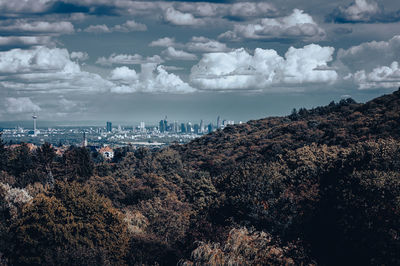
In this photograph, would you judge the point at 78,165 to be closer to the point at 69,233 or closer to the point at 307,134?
the point at 307,134

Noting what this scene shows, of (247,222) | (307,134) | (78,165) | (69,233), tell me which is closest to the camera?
(69,233)

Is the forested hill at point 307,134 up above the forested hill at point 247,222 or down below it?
above

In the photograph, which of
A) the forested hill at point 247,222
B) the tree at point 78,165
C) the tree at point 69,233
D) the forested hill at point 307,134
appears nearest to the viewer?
the forested hill at point 247,222

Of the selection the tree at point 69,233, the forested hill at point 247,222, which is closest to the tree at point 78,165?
the forested hill at point 247,222

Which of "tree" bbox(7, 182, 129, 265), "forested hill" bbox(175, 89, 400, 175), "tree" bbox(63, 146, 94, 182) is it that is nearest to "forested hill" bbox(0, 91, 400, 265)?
"tree" bbox(7, 182, 129, 265)

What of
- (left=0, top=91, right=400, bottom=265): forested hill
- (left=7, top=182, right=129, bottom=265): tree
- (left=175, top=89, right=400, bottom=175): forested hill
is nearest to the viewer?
(left=0, top=91, right=400, bottom=265): forested hill

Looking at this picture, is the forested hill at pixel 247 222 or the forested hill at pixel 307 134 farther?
the forested hill at pixel 307 134

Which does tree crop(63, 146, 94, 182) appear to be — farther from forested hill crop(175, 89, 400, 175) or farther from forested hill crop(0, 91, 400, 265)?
forested hill crop(175, 89, 400, 175)

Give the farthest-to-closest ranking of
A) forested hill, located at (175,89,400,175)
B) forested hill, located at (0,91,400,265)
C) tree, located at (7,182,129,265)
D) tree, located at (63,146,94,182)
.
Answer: tree, located at (63,146,94,182), forested hill, located at (175,89,400,175), tree, located at (7,182,129,265), forested hill, located at (0,91,400,265)

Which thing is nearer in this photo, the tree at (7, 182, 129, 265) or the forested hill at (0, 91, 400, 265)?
the forested hill at (0, 91, 400, 265)

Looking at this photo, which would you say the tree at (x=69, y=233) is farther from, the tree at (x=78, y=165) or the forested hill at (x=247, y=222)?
the tree at (x=78, y=165)

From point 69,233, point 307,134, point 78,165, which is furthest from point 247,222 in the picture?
point 307,134

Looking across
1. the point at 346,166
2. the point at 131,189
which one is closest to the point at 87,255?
the point at 346,166
